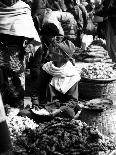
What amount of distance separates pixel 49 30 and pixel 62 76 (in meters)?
2.91

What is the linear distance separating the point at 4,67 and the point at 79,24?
6.85m

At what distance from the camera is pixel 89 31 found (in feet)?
48.1

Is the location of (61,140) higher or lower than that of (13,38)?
lower

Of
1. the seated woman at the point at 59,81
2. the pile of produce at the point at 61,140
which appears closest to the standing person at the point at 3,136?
the pile of produce at the point at 61,140

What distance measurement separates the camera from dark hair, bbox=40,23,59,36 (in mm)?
8508

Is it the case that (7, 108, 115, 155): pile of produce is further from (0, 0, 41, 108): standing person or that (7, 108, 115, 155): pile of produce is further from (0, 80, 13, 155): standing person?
(0, 0, 41, 108): standing person

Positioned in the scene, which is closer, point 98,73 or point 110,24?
point 98,73

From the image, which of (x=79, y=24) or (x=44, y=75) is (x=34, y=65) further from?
(x=79, y=24)

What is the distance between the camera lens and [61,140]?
3.80 metres

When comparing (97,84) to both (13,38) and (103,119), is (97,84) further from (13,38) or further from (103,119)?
(103,119)

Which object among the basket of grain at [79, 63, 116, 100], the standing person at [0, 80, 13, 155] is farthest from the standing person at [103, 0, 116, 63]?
the standing person at [0, 80, 13, 155]

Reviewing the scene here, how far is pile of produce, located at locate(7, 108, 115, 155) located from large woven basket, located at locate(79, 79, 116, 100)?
2772 mm

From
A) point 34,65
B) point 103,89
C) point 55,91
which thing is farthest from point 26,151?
point 34,65

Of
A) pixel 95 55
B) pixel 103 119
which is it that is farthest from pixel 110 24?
pixel 103 119
